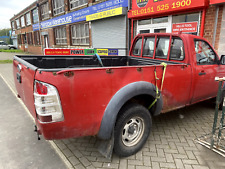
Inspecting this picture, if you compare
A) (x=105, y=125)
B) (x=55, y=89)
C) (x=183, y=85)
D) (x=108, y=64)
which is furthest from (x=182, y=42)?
(x=55, y=89)

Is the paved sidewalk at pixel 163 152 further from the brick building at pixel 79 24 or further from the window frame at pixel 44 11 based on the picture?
the window frame at pixel 44 11

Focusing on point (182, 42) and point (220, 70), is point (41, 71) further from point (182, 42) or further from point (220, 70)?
point (220, 70)

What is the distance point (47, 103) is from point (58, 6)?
64.7 ft

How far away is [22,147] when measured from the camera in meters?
2.97

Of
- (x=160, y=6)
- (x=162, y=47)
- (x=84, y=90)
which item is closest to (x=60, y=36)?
(x=160, y=6)

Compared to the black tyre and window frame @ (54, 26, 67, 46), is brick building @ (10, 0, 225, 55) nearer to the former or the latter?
window frame @ (54, 26, 67, 46)

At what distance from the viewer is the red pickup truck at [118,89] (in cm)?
192

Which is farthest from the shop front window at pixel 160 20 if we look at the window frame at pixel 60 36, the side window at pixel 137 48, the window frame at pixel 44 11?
the window frame at pixel 44 11

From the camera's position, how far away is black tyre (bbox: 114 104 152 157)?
7.98 ft

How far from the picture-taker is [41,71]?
6.14 ft

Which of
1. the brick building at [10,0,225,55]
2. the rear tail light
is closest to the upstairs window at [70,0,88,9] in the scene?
the brick building at [10,0,225,55]

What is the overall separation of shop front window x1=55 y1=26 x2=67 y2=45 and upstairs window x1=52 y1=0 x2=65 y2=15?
1791mm

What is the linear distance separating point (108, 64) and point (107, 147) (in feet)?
8.30

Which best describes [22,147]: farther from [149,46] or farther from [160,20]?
[160,20]
